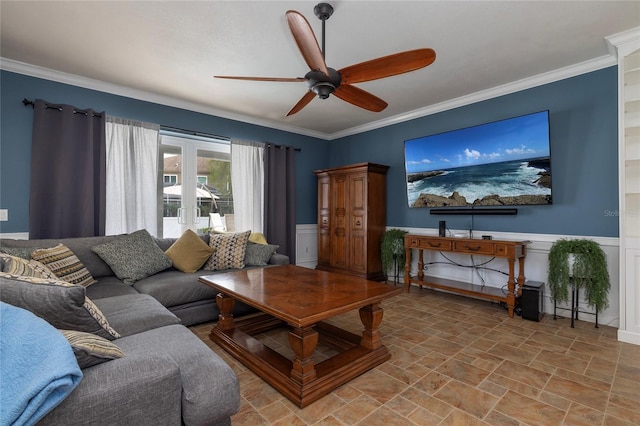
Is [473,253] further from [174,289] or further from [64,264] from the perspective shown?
[64,264]

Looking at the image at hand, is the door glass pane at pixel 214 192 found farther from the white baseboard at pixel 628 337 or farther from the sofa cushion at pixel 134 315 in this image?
the white baseboard at pixel 628 337

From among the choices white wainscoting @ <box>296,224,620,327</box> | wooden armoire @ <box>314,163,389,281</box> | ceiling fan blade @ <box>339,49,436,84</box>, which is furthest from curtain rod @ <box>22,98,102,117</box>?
white wainscoting @ <box>296,224,620,327</box>

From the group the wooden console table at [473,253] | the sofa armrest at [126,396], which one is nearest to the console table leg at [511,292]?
the wooden console table at [473,253]

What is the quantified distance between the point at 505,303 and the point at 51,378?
3.92 m

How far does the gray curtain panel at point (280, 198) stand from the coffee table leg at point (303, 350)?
3.09 metres

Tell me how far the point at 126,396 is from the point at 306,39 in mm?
1825

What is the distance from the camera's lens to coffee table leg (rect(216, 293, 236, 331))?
2.60 m

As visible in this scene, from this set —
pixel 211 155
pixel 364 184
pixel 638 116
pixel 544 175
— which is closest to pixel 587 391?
pixel 544 175

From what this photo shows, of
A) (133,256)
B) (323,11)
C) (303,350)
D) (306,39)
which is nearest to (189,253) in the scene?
(133,256)

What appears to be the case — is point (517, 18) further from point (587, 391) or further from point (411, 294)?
point (411, 294)

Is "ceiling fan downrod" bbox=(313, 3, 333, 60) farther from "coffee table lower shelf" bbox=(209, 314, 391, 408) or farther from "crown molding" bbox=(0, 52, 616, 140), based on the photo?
"crown molding" bbox=(0, 52, 616, 140)

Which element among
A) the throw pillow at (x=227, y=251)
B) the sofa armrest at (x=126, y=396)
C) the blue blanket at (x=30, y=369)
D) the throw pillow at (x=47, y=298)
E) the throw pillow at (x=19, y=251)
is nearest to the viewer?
the blue blanket at (x=30, y=369)

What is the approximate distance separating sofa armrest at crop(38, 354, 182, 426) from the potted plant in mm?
3713

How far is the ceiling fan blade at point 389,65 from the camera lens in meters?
1.84
